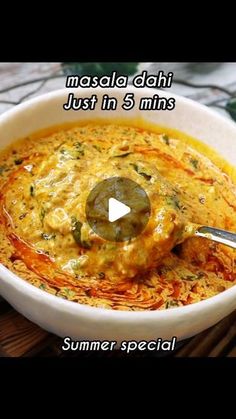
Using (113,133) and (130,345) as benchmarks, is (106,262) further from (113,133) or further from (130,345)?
(113,133)

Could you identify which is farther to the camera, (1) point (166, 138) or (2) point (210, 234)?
(1) point (166, 138)

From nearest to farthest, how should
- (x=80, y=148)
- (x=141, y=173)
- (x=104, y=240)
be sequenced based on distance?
(x=104, y=240)
(x=141, y=173)
(x=80, y=148)

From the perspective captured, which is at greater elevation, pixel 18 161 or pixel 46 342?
pixel 18 161

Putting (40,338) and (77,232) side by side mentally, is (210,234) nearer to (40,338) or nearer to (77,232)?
(77,232)

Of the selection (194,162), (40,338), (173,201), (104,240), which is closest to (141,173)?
(173,201)

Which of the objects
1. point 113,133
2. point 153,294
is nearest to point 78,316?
point 153,294
